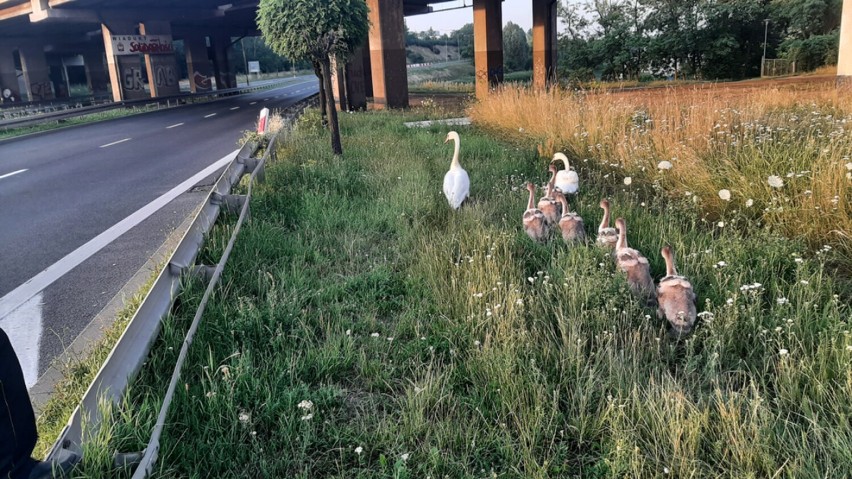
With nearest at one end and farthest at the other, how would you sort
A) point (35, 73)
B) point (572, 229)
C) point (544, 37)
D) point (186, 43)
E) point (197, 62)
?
point (572, 229) → point (544, 37) → point (35, 73) → point (197, 62) → point (186, 43)

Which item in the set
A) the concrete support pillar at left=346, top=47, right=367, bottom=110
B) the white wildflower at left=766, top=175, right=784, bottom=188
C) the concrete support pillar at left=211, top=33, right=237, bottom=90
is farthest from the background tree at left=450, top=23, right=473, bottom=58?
the white wildflower at left=766, top=175, right=784, bottom=188

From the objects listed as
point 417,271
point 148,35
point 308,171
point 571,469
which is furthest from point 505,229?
point 148,35

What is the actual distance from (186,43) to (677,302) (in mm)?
53030

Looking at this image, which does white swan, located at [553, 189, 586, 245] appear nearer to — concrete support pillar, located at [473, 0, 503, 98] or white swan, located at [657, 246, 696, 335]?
white swan, located at [657, 246, 696, 335]

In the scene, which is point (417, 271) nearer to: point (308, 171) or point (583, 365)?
point (583, 365)

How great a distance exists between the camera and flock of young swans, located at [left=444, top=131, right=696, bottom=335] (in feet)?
11.2

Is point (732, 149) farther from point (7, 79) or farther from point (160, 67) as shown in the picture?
point (7, 79)

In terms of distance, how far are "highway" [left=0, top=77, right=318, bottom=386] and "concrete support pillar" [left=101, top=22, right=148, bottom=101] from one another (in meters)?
21.2

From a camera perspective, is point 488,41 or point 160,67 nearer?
point 488,41

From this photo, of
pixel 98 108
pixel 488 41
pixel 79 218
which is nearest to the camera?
pixel 79 218

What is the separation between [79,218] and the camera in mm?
7449

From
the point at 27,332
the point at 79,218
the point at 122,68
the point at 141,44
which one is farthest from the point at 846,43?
the point at 141,44

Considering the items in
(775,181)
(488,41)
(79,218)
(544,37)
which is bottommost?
(79,218)

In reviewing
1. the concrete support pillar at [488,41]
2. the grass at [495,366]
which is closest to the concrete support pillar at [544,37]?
the concrete support pillar at [488,41]
